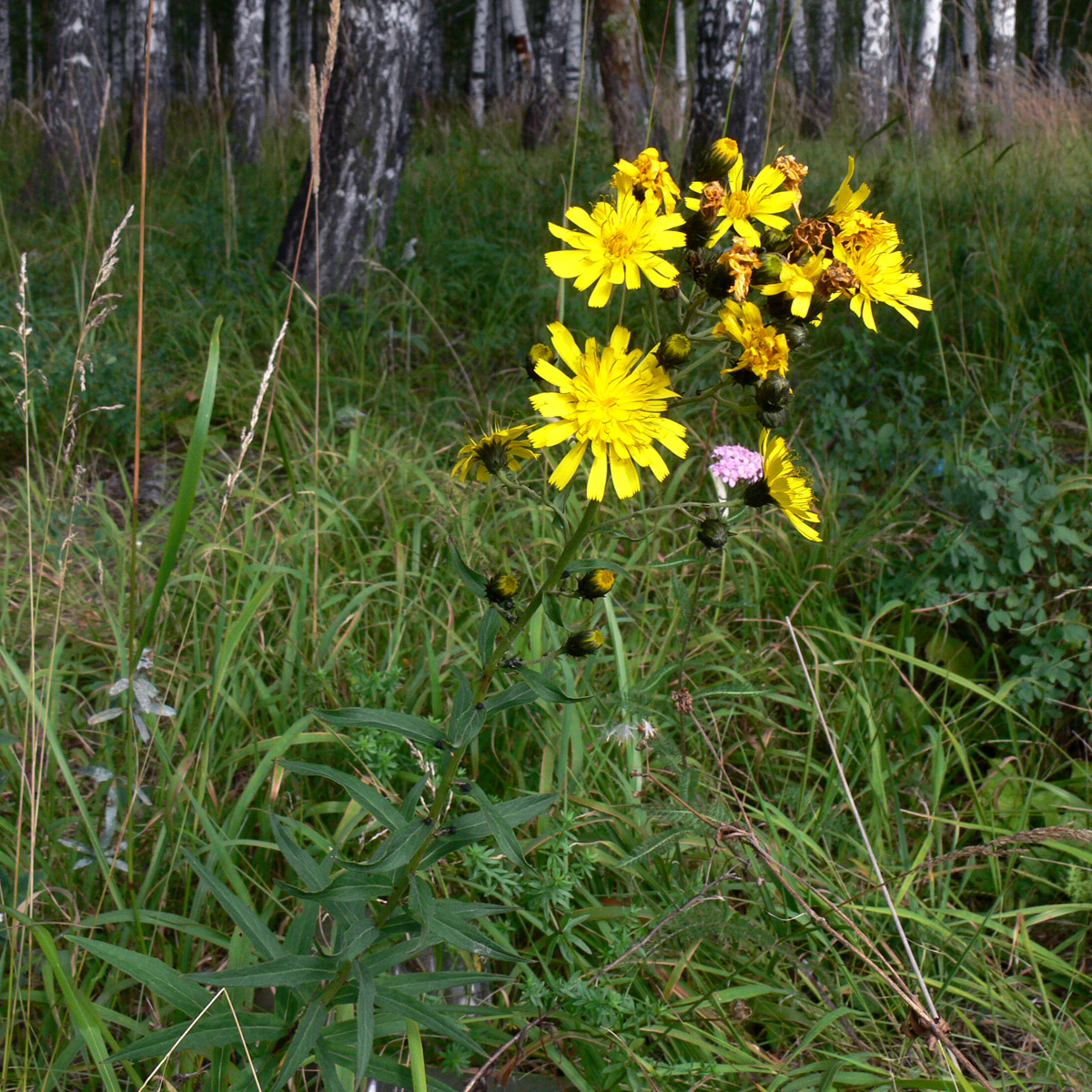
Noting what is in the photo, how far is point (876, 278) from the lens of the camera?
1.06 meters

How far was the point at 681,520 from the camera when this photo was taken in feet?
8.75

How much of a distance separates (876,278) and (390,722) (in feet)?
2.64

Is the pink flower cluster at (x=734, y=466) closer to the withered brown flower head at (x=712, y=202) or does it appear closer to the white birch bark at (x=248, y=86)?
the withered brown flower head at (x=712, y=202)

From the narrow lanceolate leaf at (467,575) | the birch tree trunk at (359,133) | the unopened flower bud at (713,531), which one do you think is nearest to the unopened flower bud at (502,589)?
the narrow lanceolate leaf at (467,575)

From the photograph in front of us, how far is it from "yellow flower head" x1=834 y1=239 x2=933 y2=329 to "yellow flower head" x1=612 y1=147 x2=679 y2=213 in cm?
20

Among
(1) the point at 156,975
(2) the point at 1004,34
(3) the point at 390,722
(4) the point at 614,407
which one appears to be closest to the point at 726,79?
(4) the point at 614,407

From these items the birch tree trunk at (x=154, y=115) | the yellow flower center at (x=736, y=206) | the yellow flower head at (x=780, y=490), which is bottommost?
the yellow flower head at (x=780, y=490)

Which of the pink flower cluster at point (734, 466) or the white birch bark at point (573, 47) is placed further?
the white birch bark at point (573, 47)

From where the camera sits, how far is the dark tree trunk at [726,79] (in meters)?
4.21

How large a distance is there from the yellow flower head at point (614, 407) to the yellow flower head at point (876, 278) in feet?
0.89

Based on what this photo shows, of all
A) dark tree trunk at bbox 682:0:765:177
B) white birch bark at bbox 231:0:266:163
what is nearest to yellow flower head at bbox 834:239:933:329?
dark tree trunk at bbox 682:0:765:177

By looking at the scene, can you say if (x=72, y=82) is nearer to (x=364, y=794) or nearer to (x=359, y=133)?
(x=359, y=133)

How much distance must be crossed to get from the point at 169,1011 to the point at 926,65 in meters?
11.8

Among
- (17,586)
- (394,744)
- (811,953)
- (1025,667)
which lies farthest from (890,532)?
(17,586)
